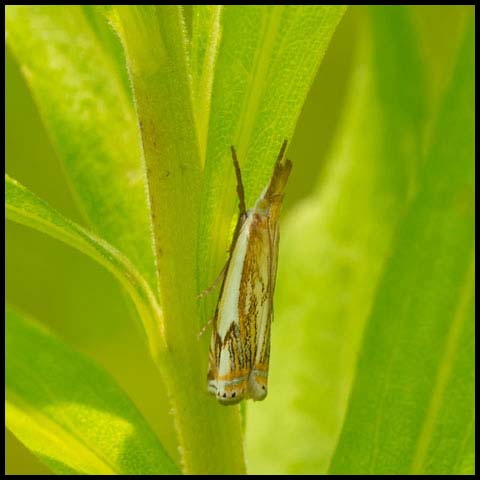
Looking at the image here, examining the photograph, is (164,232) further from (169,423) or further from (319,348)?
(169,423)

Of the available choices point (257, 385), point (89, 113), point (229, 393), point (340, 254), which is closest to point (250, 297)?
point (257, 385)

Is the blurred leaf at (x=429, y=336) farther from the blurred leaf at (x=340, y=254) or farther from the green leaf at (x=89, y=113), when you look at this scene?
the blurred leaf at (x=340, y=254)

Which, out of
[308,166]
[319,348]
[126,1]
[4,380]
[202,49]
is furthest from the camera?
[308,166]

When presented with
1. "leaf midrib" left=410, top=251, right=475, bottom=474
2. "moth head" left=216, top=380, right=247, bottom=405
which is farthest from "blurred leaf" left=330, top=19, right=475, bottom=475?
"moth head" left=216, top=380, right=247, bottom=405

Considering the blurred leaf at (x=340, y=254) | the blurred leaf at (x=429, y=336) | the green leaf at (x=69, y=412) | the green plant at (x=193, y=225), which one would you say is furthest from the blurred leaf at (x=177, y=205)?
the blurred leaf at (x=340, y=254)

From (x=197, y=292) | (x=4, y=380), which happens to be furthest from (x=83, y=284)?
(x=197, y=292)

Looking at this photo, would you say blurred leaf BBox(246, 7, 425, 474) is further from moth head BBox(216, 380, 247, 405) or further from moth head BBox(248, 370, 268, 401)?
moth head BBox(216, 380, 247, 405)

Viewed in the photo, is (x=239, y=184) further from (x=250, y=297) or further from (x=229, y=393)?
(x=250, y=297)
